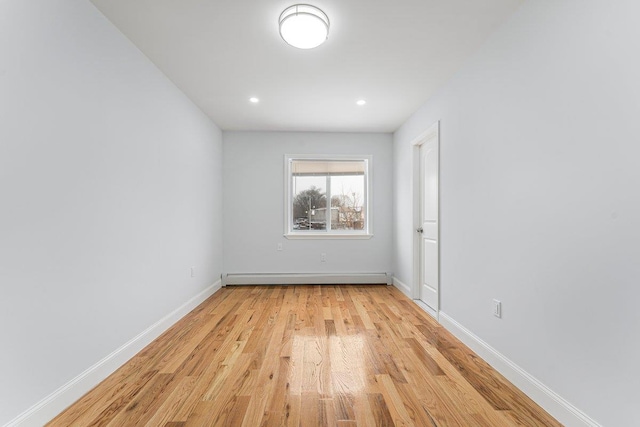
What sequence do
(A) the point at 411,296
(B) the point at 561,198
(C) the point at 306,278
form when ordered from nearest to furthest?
1. (B) the point at 561,198
2. (A) the point at 411,296
3. (C) the point at 306,278

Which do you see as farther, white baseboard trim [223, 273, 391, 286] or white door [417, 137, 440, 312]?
white baseboard trim [223, 273, 391, 286]

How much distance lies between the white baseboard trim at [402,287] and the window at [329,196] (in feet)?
2.96

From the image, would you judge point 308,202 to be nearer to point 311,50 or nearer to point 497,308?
point 311,50

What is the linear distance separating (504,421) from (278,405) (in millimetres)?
1224

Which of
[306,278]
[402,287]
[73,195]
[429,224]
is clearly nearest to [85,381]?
[73,195]

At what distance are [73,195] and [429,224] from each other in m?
3.41

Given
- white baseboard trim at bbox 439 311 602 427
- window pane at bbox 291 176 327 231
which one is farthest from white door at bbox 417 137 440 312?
window pane at bbox 291 176 327 231

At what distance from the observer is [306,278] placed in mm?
5062

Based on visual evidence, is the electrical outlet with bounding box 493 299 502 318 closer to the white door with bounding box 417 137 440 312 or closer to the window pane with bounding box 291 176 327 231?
the white door with bounding box 417 137 440 312

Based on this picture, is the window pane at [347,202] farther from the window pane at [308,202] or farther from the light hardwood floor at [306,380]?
the light hardwood floor at [306,380]

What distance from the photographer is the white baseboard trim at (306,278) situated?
502 cm

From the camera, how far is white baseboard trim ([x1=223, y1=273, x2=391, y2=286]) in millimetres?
5016

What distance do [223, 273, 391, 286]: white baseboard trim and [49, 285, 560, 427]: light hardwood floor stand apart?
1.60 m

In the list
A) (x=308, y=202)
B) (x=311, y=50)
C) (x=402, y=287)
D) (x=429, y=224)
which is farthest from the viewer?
(x=308, y=202)
